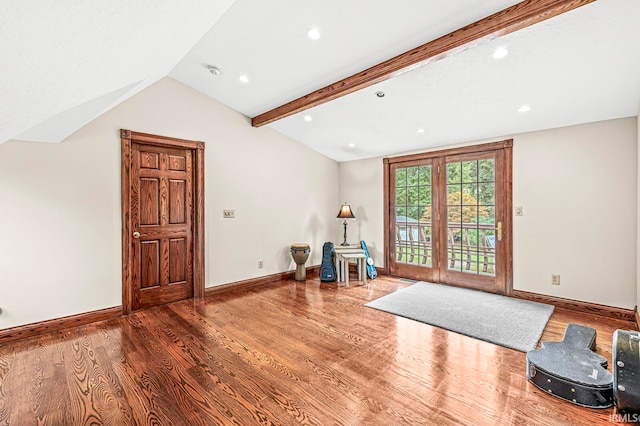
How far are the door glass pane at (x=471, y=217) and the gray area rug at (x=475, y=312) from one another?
442mm

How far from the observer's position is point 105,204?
11.1 ft

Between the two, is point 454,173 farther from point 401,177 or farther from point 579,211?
point 579,211

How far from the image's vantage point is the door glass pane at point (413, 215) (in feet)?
16.5

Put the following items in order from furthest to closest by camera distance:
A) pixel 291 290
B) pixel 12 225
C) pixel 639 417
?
pixel 291 290
pixel 12 225
pixel 639 417

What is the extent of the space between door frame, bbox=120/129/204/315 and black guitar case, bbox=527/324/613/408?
12.6 feet

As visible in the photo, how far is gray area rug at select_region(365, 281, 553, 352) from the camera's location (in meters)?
2.91

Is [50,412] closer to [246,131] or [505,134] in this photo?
[246,131]

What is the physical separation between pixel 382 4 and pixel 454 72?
1106 millimetres

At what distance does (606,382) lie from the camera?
6.18 feet

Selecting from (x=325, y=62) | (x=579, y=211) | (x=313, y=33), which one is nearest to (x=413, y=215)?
(x=579, y=211)

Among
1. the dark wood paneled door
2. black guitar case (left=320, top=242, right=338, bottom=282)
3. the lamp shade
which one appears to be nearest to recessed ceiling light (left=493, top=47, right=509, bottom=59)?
the lamp shade

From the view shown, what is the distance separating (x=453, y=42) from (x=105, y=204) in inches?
154

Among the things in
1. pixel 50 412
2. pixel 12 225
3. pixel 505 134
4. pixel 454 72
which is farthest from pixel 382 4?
pixel 12 225

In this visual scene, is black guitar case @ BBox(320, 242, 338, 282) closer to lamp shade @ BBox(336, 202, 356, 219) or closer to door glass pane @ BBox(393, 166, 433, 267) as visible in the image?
lamp shade @ BBox(336, 202, 356, 219)
